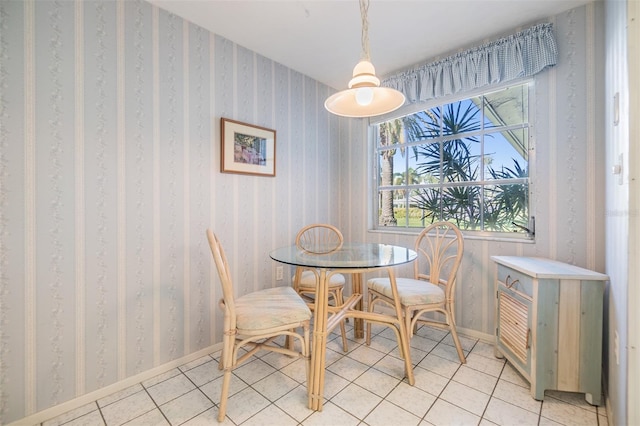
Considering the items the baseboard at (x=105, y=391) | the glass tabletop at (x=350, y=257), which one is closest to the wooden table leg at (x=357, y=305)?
the glass tabletop at (x=350, y=257)

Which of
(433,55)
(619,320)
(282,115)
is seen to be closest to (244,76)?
(282,115)

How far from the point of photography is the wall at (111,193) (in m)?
1.37

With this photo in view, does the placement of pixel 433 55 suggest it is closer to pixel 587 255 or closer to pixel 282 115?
pixel 282 115

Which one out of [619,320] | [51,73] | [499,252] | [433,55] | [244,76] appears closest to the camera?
[619,320]

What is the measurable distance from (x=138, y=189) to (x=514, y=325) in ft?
8.41

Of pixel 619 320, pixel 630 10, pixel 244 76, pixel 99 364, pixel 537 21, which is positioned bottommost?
pixel 99 364

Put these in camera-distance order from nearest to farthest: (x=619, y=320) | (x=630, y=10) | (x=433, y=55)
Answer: (x=630, y=10) < (x=619, y=320) < (x=433, y=55)

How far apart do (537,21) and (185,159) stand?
2791 mm

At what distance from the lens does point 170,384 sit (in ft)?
5.61

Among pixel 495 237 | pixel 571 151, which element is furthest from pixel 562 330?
pixel 571 151

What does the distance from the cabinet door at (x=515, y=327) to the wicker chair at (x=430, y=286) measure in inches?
11.4

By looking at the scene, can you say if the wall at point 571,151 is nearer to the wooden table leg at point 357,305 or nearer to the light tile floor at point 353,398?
the light tile floor at point 353,398

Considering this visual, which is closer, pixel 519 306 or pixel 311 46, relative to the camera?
pixel 519 306

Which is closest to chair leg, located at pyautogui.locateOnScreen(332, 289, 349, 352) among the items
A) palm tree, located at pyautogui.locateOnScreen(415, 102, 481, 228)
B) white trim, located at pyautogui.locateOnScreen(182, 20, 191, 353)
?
white trim, located at pyautogui.locateOnScreen(182, 20, 191, 353)
